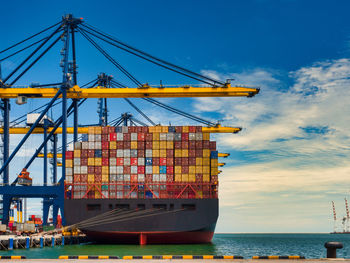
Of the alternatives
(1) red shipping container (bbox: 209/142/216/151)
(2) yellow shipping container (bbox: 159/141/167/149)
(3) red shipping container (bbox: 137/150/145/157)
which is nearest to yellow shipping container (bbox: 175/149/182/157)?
(2) yellow shipping container (bbox: 159/141/167/149)

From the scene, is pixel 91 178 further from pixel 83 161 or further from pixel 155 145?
pixel 155 145

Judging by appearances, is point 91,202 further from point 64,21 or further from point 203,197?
point 64,21

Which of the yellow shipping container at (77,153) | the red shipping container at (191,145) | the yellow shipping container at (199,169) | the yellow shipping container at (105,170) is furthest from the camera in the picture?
the yellow shipping container at (77,153)

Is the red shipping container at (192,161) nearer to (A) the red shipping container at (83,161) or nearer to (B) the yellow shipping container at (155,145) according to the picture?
(B) the yellow shipping container at (155,145)

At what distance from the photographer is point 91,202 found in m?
47.2

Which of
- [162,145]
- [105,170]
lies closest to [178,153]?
[162,145]

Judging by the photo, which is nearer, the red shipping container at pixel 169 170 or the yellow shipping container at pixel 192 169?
the red shipping container at pixel 169 170

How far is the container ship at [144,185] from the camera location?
46.0 metres

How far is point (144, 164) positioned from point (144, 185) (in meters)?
2.30

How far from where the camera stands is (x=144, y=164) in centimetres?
4884

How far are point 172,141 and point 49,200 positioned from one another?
4147 cm

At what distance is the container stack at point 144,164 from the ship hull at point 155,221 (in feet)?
3.59

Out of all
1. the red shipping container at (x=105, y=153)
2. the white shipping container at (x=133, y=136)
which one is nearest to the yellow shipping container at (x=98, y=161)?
the red shipping container at (x=105, y=153)

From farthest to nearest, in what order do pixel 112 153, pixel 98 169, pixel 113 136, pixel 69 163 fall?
1. pixel 69 163
2. pixel 113 136
3. pixel 112 153
4. pixel 98 169
